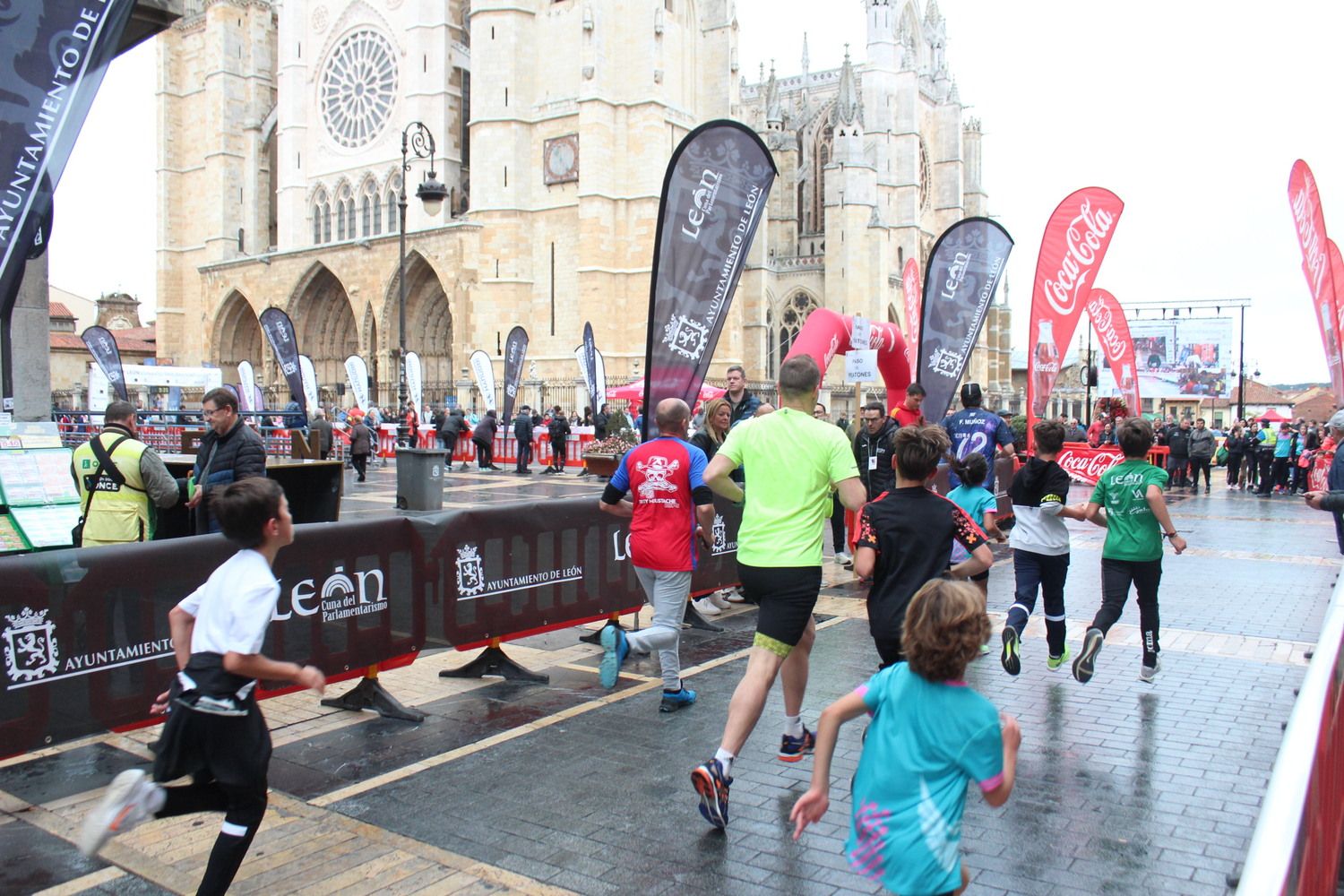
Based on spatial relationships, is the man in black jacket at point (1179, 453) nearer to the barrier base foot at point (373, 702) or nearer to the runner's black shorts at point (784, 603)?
the runner's black shorts at point (784, 603)

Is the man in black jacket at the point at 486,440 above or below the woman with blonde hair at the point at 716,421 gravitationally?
below

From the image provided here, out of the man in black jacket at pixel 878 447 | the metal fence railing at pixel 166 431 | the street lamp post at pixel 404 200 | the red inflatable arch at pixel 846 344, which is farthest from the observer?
the metal fence railing at pixel 166 431

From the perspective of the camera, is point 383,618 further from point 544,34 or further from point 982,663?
point 544,34

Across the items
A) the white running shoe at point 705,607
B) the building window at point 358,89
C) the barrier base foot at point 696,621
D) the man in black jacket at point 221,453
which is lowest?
the white running shoe at point 705,607

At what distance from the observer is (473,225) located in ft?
128

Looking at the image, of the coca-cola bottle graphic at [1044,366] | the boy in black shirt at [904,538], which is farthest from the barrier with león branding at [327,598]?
the coca-cola bottle graphic at [1044,366]

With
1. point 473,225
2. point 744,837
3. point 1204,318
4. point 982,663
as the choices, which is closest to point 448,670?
point 744,837

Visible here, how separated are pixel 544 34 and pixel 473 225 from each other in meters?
7.86

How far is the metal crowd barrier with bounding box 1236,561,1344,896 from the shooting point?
5.65 feet

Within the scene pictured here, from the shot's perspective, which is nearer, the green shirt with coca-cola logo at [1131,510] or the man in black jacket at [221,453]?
the green shirt with coca-cola logo at [1131,510]

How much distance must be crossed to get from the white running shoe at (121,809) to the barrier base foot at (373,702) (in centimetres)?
263

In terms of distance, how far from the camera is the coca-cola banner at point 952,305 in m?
13.7

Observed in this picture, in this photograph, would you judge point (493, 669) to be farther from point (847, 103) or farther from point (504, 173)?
point (847, 103)

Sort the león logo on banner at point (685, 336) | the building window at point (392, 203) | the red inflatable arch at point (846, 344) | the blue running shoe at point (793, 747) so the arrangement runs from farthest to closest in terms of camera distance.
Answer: the building window at point (392, 203) → the red inflatable arch at point (846, 344) → the león logo on banner at point (685, 336) → the blue running shoe at point (793, 747)
